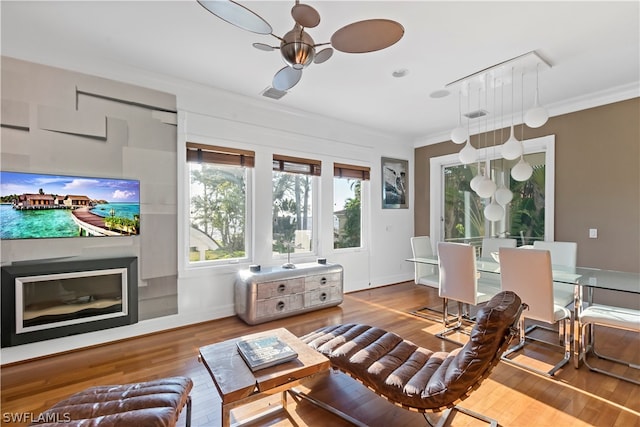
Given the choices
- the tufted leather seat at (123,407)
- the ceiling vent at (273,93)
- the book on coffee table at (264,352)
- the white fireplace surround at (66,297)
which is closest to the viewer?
the tufted leather seat at (123,407)

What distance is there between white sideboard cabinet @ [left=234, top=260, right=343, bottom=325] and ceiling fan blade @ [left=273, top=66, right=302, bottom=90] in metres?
2.18

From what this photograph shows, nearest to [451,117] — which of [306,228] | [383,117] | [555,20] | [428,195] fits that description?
[383,117]

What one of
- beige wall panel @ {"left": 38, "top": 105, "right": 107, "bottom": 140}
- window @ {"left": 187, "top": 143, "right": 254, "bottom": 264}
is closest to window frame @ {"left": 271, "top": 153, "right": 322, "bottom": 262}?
window @ {"left": 187, "top": 143, "right": 254, "bottom": 264}

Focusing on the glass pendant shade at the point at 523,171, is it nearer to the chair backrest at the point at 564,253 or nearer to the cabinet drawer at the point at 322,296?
the chair backrest at the point at 564,253

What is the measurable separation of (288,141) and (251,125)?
0.58 meters

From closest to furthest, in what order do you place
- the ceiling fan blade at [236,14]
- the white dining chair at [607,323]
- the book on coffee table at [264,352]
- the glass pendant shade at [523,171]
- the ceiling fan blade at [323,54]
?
the ceiling fan blade at [236,14] < the book on coffee table at [264,352] < the ceiling fan blade at [323,54] < the white dining chair at [607,323] < the glass pendant shade at [523,171]

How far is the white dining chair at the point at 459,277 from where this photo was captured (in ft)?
9.97

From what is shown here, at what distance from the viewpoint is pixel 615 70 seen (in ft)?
10.4

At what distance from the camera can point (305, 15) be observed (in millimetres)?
1624

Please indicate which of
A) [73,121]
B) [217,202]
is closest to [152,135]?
[73,121]

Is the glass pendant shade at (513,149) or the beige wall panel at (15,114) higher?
the beige wall panel at (15,114)

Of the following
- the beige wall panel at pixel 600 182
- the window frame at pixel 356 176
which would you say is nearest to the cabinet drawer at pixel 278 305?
the window frame at pixel 356 176

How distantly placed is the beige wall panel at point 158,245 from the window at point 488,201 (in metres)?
4.29

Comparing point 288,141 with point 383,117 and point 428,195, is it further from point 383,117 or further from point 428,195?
point 428,195
